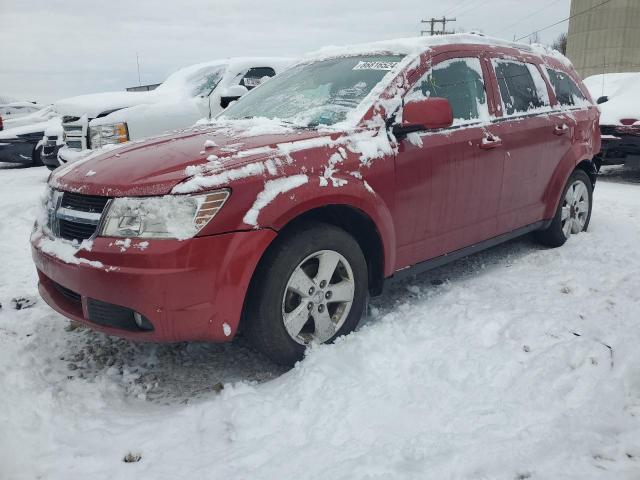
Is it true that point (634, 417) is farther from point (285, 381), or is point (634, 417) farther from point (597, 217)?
point (597, 217)

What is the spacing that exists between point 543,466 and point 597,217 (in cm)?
468

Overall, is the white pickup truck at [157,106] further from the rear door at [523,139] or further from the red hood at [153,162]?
the red hood at [153,162]

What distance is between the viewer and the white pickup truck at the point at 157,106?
22.4 feet

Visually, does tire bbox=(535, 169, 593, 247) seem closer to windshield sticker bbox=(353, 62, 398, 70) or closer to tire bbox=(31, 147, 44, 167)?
windshield sticker bbox=(353, 62, 398, 70)

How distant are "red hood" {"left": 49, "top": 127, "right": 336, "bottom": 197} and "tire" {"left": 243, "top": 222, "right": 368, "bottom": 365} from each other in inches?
20.5

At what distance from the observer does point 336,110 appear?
125 inches

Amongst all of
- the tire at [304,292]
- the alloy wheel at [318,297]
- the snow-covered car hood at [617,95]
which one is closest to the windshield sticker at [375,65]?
the tire at [304,292]

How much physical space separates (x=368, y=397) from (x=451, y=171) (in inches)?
64.6

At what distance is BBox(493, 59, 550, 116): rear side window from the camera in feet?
13.0

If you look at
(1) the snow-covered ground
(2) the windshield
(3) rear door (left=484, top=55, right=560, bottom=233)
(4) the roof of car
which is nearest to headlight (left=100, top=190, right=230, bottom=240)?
(1) the snow-covered ground

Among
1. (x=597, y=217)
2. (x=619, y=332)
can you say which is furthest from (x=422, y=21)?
(x=619, y=332)

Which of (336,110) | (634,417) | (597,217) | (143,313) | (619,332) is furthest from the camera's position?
(597,217)

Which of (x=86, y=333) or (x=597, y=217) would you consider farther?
(x=597, y=217)

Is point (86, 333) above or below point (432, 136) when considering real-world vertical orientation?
below
